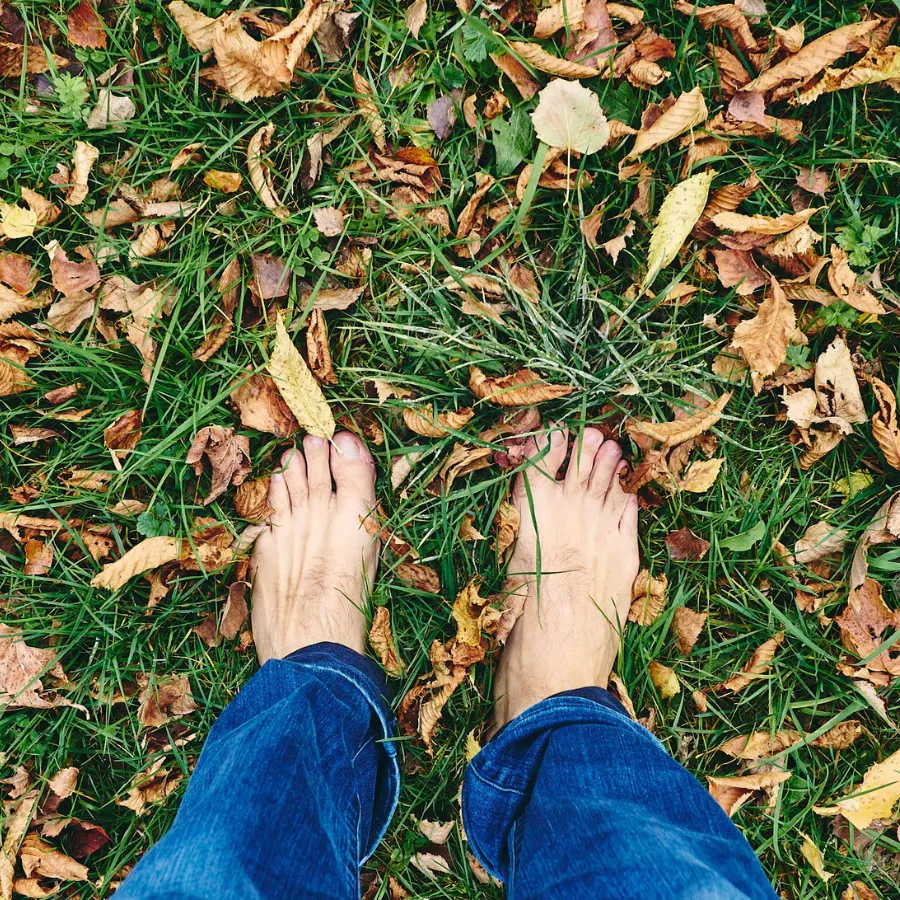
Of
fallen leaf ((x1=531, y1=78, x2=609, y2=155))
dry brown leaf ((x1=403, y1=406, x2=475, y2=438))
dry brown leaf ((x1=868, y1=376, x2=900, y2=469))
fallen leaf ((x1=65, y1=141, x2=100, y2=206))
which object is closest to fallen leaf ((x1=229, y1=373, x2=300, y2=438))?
dry brown leaf ((x1=403, y1=406, x2=475, y2=438))

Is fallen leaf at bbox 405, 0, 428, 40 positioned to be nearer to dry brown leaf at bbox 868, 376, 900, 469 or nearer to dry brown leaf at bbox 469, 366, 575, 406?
dry brown leaf at bbox 469, 366, 575, 406

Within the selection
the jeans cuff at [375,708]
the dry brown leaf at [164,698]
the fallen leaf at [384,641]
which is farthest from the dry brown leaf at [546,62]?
the dry brown leaf at [164,698]

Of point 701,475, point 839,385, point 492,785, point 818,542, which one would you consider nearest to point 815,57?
point 839,385

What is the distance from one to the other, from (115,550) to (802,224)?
5.98ft

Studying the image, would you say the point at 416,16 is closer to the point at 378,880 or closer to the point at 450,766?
the point at 450,766

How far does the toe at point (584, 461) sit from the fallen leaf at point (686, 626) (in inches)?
15.2

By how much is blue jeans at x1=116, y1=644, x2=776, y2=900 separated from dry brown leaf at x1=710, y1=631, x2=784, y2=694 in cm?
35

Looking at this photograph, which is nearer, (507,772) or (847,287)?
(507,772)

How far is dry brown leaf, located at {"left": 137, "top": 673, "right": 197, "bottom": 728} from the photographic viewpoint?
1701 millimetres

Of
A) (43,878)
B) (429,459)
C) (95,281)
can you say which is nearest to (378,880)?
(43,878)

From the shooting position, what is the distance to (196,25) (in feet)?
5.30

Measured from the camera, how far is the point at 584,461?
1779 mm

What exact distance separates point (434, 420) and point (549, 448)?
29cm

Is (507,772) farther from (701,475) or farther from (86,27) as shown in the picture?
(86,27)
